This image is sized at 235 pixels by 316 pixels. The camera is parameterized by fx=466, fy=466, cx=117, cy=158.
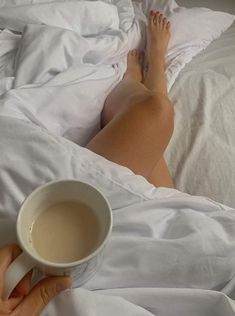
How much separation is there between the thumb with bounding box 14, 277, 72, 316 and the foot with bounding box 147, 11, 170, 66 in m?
0.73

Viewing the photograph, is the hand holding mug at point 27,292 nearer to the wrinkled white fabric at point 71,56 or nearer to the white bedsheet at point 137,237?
the white bedsheet at point 137,237

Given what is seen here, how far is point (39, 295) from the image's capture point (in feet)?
1.71

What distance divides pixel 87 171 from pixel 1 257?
0.75 ft

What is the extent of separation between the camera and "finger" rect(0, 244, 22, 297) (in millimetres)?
488

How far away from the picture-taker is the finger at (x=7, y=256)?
488mm

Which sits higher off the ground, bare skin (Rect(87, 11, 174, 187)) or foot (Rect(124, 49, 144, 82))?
bare skin (Rect(87, 11, 174, 187))

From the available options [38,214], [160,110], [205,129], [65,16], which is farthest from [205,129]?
[38,214]

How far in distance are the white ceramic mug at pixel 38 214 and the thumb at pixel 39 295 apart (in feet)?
0.05

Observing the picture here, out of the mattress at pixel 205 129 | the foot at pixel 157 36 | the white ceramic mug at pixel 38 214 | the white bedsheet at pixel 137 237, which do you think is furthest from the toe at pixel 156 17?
the white ceramic mug at pixel 38 214

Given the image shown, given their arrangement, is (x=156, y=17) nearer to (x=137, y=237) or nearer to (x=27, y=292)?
(x=137, y=237)

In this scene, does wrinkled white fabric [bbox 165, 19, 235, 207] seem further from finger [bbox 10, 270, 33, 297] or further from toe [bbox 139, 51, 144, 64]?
finger [bbox 10, 270, 33, 297]

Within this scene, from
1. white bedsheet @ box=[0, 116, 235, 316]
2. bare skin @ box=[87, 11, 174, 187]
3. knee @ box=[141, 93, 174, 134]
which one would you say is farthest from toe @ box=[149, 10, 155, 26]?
white bedsheet @ box=[0, 116, 235, 316]

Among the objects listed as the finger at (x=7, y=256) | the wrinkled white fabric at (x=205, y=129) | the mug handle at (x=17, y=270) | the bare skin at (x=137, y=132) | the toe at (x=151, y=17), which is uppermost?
the mug handle at (x=17, y=270)

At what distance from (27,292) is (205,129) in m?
0.61
